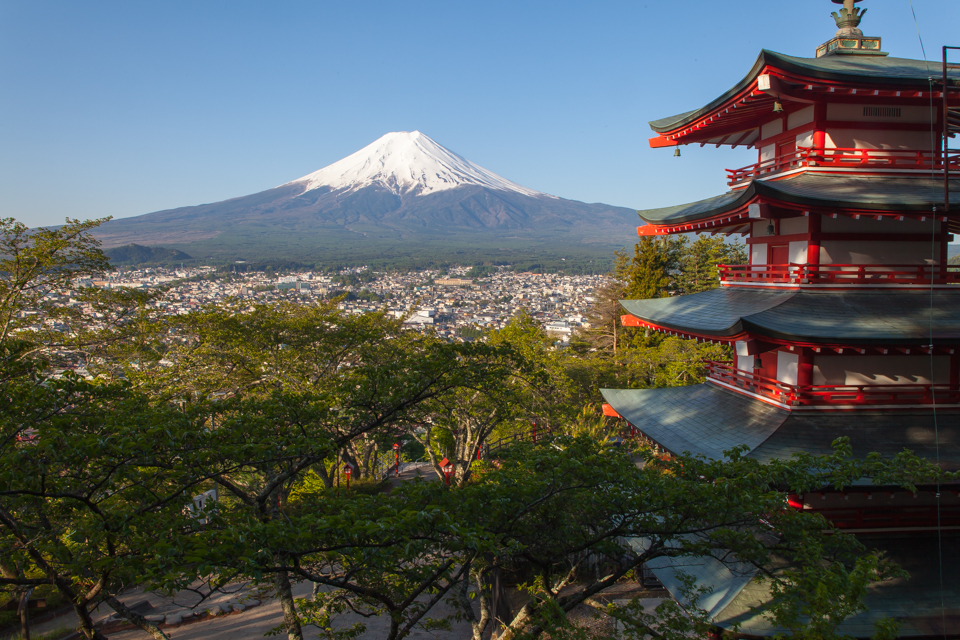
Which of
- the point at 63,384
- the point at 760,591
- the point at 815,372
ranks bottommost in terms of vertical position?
the point at 760,591

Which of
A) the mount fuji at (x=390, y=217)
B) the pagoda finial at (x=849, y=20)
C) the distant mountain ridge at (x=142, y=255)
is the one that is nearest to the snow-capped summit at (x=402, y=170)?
the mount fuji at (x=390, y=217)

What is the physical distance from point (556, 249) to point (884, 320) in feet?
480

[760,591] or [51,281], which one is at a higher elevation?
[51,281]

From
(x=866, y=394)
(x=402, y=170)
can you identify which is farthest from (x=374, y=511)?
(x=402, y=170)

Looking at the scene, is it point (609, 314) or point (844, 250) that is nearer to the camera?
point (844, 250)

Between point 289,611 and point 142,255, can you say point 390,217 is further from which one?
point 289,611

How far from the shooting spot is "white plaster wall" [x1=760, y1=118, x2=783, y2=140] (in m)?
8.75

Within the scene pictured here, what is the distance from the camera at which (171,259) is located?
9506 cm

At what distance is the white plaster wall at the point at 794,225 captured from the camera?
7.88 metres

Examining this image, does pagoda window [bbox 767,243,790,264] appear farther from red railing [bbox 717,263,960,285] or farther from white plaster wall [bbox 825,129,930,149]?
white plaster wall [bbox 825,129,930,149]

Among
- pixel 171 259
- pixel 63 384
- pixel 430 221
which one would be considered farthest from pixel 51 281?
pixel 430 221

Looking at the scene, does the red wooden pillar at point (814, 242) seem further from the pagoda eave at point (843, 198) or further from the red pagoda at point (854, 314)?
the pagoda eave at point (843, 198)

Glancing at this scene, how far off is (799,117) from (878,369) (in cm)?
396

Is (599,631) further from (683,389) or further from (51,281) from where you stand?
(51,281)
